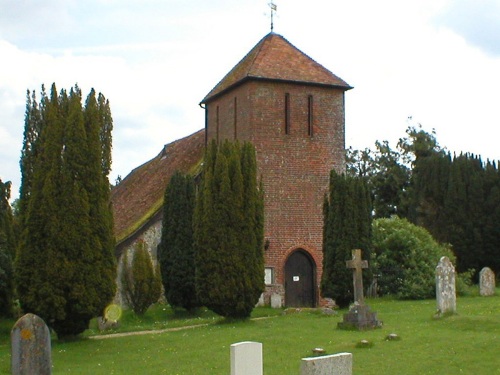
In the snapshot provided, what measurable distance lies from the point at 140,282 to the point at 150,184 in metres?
9.82

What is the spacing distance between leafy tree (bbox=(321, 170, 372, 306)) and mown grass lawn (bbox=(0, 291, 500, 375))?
101 inches

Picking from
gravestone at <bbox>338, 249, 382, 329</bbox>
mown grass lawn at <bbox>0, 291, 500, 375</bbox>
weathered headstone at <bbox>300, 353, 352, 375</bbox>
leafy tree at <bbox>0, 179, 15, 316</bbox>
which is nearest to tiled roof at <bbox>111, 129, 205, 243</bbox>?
leafy tree at <bbox>0, 179, 15, 316</bbox>

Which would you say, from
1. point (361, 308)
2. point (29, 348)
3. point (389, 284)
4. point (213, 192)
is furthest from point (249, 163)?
point (29, 348)

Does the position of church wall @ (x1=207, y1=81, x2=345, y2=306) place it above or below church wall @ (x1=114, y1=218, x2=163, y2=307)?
above

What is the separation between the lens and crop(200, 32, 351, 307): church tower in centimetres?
2859

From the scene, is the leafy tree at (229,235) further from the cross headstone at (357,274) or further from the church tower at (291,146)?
the church tower at (291,146)

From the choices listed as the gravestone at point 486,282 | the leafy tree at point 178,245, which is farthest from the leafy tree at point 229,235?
the gravestone at point 486,282

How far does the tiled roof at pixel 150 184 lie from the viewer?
31.1 metres

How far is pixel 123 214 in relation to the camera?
3362 cm

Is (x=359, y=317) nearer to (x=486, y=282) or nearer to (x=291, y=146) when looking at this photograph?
(x=486, y=282)

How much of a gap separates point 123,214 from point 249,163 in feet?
41.4

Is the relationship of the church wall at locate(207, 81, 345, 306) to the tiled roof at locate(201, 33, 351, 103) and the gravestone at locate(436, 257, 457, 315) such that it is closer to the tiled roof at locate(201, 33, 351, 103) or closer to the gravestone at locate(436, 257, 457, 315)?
the tiled roof at locate(201, 33, 351, 103)

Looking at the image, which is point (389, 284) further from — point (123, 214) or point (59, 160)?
point (59, 160)

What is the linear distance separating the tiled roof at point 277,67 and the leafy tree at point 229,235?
7.11 m
